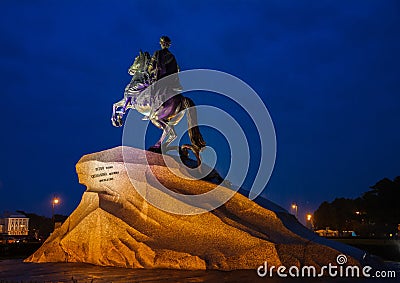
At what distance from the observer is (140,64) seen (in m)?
13.4

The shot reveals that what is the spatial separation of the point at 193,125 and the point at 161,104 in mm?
1140

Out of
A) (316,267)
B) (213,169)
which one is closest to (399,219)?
(213,169)

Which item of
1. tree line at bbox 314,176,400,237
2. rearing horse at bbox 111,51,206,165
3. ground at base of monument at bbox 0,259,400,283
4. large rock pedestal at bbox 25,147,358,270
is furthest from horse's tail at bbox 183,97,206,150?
tree line at bbox 314,176,400,237

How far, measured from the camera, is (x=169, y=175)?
11625mm

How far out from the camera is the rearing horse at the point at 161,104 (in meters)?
12.9

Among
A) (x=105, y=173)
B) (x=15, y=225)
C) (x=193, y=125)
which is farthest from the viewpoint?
(x=15, y=225)

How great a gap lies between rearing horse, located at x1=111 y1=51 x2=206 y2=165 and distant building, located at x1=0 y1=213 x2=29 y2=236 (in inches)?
1896

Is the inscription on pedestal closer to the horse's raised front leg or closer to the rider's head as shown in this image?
the horse's raised front leg

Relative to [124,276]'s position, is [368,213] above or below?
above

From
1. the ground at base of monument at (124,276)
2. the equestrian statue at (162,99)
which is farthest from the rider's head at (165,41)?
the ground at base of monument at (124,276)

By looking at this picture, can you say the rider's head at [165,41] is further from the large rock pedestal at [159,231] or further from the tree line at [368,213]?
the tree line at [368,213]

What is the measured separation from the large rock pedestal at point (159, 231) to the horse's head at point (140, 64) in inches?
112

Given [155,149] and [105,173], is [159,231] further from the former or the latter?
[155,149]

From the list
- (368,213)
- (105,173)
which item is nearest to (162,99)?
(105,173)
